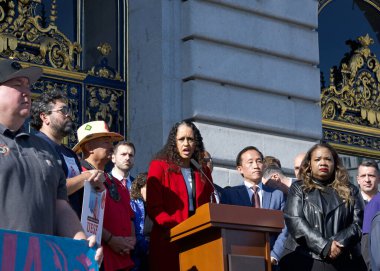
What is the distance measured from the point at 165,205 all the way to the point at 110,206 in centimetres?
46

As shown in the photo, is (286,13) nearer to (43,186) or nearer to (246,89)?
(246,89)

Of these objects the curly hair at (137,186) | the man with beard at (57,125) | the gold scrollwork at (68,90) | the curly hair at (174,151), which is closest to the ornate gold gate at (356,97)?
the gold scrollwork at (68,90)

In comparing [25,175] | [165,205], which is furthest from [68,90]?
[25,175]

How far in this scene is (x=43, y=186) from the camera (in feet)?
18.0

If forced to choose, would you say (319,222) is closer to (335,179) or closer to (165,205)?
(335,179)

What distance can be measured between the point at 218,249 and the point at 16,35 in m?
4.99

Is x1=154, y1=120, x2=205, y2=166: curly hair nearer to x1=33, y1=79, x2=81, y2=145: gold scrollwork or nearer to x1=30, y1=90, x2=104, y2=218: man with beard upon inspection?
x1=30, y1=90, x2=104, y2=218: man with beard

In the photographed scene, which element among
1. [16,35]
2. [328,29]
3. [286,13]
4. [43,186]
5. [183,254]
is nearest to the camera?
[43,186]

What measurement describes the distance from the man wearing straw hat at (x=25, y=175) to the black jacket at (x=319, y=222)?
2.82m

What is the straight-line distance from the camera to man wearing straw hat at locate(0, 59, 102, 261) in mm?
5340

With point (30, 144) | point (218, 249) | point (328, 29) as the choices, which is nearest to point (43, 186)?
point (30, 144)

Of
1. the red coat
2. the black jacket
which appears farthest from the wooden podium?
the black jacket

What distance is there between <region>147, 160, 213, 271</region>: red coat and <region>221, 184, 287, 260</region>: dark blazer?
92cm

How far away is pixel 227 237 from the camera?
7.03 m
